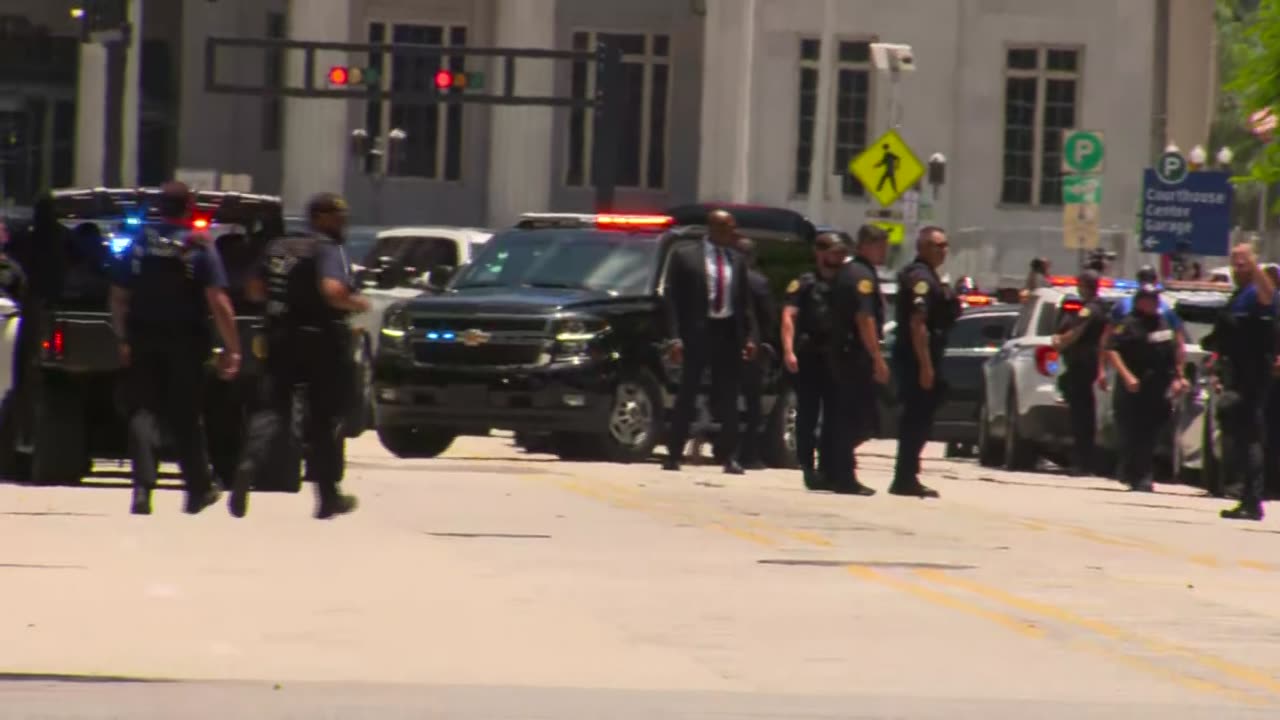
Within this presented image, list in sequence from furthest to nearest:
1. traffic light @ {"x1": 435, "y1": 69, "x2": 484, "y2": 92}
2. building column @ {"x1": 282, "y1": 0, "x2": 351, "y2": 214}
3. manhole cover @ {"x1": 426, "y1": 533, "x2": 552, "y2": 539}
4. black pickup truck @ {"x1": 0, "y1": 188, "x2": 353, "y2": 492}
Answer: building column @ {"x1": 282, "y1": 0, "x2": 351, "y2": 214} → traffic light @ {"x1": 435, "y1": 69, "x2": 484, "y2": 92} → black pickup truck @ {"x1": 0, "y1": 188, "x2": 353, "y2": 492} → manhole cover @ {"x1": 426, "y1": 533, "x2": 552, "y2": 539}

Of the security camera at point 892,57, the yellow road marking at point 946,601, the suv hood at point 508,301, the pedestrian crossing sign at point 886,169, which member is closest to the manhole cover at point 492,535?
the yellow road marking at point 946,601

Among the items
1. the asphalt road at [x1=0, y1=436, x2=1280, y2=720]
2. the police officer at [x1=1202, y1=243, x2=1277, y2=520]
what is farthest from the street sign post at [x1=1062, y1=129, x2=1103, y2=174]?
the asphalt road at [x1=0, y1=436, x2=1280, y2=720]

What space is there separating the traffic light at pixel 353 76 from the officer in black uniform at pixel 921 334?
2986 centimetres

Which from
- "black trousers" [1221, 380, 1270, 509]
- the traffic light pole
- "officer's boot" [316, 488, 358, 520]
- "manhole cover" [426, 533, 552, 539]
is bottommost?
"manhole cover" [426, 533, 552, 539]

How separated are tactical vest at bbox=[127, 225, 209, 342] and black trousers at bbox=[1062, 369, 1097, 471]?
1190 cm

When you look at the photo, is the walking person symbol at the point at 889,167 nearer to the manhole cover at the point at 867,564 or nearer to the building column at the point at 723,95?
the building column at the point at 723,95

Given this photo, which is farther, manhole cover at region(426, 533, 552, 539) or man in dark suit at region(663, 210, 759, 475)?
man in dark suit at region(663, 210, 759, 475)

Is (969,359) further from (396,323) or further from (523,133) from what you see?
(523,133)

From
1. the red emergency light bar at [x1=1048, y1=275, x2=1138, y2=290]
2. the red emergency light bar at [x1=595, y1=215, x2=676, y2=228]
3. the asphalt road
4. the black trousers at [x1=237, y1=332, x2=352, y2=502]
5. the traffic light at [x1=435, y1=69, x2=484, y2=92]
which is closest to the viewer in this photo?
the asphalt road

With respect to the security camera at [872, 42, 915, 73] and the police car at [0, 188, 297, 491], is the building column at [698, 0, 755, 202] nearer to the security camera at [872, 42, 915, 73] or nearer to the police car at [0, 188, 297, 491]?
the security camera at [872, 42, 915, 73]

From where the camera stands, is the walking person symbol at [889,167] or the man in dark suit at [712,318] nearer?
the man in dark suit at [712,318]

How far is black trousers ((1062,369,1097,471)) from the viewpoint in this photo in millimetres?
26250

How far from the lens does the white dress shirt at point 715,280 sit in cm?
2175

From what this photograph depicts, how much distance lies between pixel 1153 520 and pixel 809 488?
88.9 inches
